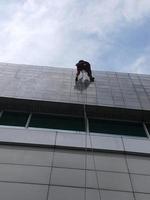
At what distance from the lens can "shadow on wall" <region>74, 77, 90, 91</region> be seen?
9258 millimetres

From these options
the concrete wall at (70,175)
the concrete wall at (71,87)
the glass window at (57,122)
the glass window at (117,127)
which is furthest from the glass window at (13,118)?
the glass window at (117,127)

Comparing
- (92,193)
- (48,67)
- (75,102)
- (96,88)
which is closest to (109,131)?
(75,102)

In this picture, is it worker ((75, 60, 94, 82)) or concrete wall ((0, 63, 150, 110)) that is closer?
concrete wall ((0, 63, 150, 110))

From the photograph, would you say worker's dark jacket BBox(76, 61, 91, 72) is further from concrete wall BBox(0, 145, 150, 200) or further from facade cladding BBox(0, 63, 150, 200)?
concrete wall BBox(0, 145, 150, 200)

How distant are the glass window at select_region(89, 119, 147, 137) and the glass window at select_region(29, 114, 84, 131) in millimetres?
389

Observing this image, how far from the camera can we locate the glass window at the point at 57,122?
768 centimetres

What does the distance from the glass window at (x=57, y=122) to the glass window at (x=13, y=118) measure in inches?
9.6

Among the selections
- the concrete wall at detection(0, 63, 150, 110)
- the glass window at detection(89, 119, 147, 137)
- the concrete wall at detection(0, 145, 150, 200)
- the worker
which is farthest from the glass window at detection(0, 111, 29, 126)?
the worker

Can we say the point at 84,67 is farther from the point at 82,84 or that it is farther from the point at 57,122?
the point at 57,122

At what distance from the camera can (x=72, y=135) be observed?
6.81 m

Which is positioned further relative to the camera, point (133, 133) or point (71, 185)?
point (133, 133)

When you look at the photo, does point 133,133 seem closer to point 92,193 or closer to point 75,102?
point 75,102

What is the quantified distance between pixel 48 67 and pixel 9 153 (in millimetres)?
5290

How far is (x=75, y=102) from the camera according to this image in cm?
828
